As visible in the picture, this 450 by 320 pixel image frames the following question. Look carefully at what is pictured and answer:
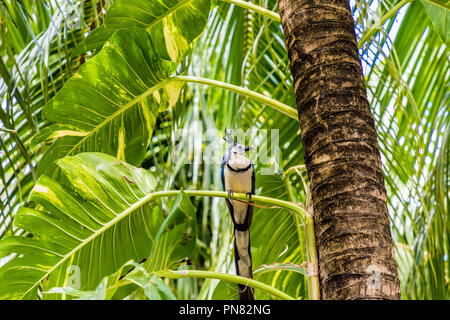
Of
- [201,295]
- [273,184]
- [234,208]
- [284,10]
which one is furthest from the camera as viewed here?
[201,295]

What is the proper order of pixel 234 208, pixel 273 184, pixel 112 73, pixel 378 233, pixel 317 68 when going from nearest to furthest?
1. pixel 378 233
2. pixel 317 68
3. pixel 112 73
4. pixel 273 184
5. pixel 234 208

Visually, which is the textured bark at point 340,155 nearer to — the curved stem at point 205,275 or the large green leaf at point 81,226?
the curved stem at point 205,275

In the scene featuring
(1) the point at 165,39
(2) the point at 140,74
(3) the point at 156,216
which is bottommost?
(3) the point at 156,216

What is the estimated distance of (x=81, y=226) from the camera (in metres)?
1.42

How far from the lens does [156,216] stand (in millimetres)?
1453

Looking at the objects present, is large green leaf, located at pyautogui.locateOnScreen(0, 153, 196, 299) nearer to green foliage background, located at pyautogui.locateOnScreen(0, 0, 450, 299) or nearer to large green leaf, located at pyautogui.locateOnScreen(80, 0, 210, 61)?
green foliage background, located at pyautogui.locateOnScreen(0, 0, 450, 299)

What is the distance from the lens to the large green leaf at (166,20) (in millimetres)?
1677

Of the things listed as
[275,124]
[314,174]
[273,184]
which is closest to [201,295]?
[275,124]

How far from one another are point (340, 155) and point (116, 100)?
2.58 feet

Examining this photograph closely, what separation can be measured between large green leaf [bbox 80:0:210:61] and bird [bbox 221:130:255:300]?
54 cm

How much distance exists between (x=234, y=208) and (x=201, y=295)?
3.38 feet

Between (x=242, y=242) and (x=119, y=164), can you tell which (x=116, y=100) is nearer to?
(x=119, y=164)

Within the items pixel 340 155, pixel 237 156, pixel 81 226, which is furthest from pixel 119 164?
pixel 237 156

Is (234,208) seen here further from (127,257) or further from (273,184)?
(127,257)
